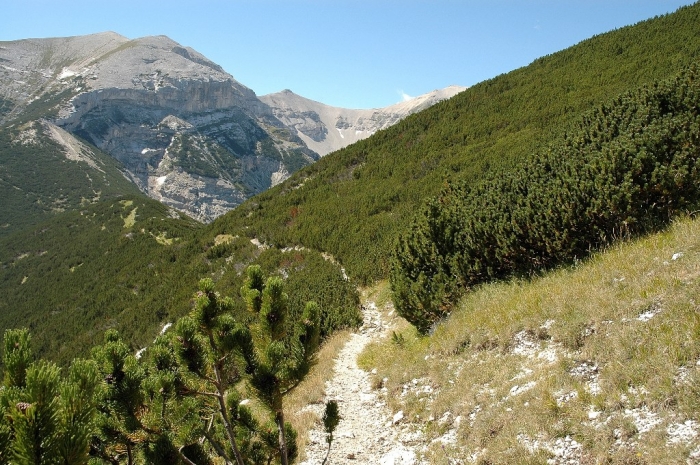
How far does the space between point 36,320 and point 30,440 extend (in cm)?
4685

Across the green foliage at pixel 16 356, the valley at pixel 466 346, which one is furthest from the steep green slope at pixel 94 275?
the green foliage at pixel 16 356

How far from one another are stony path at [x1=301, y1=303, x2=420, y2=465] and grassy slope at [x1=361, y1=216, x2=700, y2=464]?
0.27 meters

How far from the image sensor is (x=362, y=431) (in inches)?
223

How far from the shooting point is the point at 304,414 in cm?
656

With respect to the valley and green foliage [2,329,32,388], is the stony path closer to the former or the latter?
the valley

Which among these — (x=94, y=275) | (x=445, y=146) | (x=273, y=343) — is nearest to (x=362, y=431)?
(x=273, y=343)

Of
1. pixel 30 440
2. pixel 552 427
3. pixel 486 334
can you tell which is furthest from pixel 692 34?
pixel 30 440

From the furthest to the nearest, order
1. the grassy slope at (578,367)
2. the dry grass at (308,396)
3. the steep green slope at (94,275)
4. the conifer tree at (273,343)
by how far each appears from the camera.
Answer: the steep green slope at (94,275), the dry grass at (308,396), the grassy slope at (578,367), the conifer tree at (273,343)

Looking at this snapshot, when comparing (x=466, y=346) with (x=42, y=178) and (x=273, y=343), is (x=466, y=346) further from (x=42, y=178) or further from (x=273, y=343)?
(x=42, y=178)

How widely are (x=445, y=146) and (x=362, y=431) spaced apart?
24.8m

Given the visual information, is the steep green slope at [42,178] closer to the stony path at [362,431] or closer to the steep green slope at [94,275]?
the steep green slope at [94,275]

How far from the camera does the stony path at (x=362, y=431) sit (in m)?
4.88

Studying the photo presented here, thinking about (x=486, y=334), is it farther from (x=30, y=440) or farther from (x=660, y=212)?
(x=30, y=440)

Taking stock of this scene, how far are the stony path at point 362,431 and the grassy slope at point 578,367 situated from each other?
0.27 m
